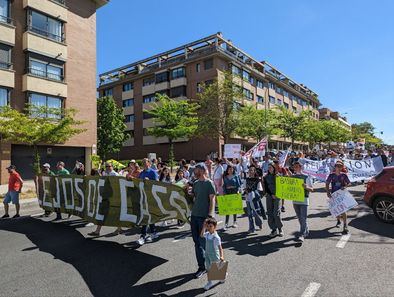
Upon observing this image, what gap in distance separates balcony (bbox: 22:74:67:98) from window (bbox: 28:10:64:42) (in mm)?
3900

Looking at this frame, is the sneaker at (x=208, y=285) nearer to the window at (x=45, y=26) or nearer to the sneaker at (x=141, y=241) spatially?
the sneaker at (x=141, y=241)

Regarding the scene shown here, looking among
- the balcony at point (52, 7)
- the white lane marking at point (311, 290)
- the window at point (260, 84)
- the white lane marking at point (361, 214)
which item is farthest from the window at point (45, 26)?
the window at point (260, 84)

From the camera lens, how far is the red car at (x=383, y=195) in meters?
8.65

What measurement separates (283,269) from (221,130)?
3166 cm

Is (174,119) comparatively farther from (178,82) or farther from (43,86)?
(43,86)

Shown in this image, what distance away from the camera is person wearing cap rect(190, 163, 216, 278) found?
5465 mm

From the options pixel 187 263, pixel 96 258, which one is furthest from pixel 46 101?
pixel 187 263

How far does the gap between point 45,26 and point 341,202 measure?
27619 millimetres

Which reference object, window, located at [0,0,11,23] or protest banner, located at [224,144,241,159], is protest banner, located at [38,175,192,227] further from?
window, located at [0,0,11,23]

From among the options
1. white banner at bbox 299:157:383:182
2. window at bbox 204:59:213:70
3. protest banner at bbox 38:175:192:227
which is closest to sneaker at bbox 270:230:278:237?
protest banner at bbox 38:175:192:227

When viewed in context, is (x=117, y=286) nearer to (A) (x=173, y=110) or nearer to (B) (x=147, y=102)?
(A) (x=173, y=110)

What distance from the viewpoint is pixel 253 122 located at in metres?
39.2

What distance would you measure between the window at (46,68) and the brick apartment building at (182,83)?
1981cm

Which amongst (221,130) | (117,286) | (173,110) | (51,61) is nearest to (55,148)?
(51,61)
